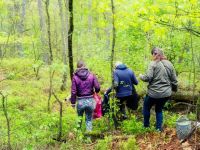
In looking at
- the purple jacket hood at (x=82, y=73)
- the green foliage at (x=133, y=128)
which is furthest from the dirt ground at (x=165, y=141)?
the purple jacket hood at (x=82, y=73)

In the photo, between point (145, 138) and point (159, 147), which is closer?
point (159, 147)

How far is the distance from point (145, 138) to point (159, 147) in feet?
2.37

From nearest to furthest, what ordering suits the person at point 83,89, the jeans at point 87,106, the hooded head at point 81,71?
the hooded head at point 81,71
the person at point 83,89
the jeans at point 87,106

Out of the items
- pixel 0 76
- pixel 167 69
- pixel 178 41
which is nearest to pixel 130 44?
pixel 178 41

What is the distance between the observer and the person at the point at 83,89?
8367 mm

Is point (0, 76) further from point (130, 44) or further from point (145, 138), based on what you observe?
point (145, 138)

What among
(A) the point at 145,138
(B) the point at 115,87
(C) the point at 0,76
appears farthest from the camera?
(C) the point at 0,76

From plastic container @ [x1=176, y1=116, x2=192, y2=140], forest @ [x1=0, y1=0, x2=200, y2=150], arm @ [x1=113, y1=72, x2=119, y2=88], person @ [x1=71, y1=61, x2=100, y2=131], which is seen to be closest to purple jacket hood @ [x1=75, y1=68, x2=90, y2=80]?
person @ [x1=71, y1=61, x2=100, y2=131]

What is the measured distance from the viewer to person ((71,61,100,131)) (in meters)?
8.37

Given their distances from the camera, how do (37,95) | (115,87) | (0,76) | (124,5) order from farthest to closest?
1. (0,76)
2. (37,95)
3. (124,5)
4. (115,87)

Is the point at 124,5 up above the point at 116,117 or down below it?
above

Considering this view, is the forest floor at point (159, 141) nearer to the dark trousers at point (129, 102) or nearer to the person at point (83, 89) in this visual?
the person at point (83, 89)

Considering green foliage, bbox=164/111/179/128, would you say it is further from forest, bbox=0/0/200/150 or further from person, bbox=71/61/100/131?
person, bbox=71/61/100/131

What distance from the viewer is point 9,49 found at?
34.1 metres
